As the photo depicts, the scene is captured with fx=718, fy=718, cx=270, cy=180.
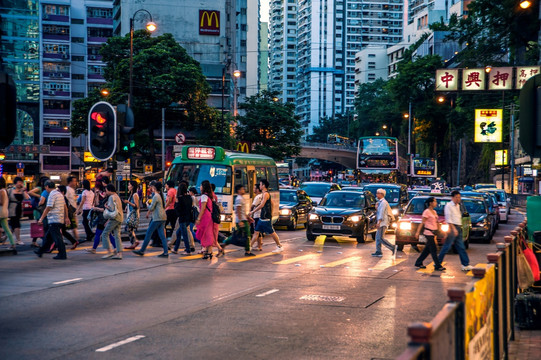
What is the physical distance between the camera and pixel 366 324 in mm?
9414

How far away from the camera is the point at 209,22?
274 feet

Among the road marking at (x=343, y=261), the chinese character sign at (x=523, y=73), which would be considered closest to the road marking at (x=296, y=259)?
the road marking at (x=343, y=261)

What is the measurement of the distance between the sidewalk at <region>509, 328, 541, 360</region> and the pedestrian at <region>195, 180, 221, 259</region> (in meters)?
8.95

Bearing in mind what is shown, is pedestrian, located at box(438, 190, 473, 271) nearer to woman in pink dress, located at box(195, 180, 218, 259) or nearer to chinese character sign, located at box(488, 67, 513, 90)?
woman in pink dress, located at box(195, 180, 218, 259)

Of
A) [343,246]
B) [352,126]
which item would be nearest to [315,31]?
[352,126]

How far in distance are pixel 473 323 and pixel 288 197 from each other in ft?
81.0

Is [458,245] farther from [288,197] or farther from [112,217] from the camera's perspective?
[288,197]

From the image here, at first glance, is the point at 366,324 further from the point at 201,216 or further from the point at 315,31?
the point at 315,31

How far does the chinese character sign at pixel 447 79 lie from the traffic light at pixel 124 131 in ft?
58.4

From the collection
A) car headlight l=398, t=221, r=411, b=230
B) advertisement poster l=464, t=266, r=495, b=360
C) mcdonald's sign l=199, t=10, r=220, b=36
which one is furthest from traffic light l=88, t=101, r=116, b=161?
mcdonald's sign l=199, t=10, r=220, b=36

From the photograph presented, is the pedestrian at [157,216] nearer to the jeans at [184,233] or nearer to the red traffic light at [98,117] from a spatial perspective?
the jeans at [184,233]

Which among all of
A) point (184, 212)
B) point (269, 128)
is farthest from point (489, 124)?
point (184, 212)

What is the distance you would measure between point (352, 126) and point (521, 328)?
129 m

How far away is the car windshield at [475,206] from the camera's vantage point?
24.8 m
